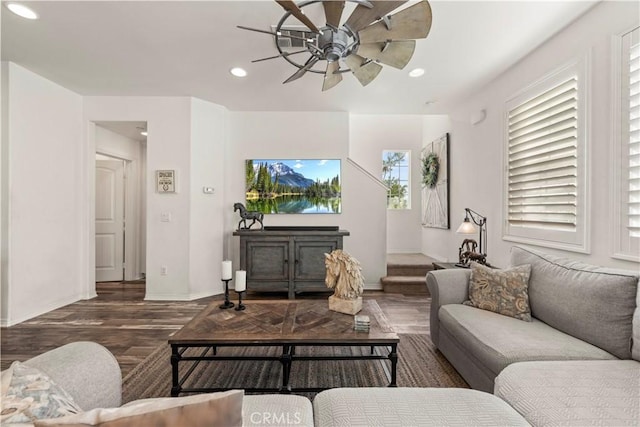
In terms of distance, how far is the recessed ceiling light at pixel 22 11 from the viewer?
2229 millimetres

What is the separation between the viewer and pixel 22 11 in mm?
2287

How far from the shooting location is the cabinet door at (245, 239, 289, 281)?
4.07 metres

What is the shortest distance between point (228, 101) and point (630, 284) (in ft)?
14.4

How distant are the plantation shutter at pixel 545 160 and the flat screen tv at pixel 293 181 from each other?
2.32 meters

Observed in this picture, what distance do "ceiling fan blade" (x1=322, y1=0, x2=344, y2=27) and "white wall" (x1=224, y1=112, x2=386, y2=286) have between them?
2.73 meters

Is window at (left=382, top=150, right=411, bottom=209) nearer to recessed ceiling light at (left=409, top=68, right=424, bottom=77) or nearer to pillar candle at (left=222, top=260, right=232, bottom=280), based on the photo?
recessed ceiling light at (left=409, top=68, right=424, bottom=77)

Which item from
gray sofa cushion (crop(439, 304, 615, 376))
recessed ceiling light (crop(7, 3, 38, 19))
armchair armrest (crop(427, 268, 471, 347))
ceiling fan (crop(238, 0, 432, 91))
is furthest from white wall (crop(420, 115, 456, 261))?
recessed ceiling light (crop(7, 3, 38, 19))

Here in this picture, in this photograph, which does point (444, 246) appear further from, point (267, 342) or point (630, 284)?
point (267, 342)

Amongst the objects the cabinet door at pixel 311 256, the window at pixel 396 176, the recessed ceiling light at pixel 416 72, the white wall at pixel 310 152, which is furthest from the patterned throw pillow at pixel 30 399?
the window at pixel 396 176

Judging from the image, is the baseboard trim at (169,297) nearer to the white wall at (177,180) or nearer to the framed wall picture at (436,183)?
the white wall at (177,180)

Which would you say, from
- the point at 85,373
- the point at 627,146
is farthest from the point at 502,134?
the point at 85,373

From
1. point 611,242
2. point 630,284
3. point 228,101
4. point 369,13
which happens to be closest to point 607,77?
point 611,242

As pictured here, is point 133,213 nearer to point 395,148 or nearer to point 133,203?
point 133,203
